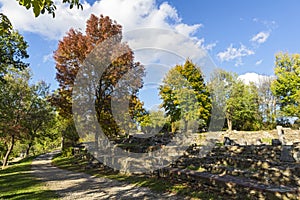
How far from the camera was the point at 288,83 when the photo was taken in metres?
29.7

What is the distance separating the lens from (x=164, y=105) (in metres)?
30.2

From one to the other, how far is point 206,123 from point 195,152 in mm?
17666

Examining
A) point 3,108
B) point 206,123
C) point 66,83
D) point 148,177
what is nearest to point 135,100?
point 66,83

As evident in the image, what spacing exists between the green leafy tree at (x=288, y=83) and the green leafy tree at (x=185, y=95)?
1010 centimetres

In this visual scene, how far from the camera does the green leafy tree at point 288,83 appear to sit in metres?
28.4

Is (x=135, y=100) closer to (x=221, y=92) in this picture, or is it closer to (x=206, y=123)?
(x=206, y=123)

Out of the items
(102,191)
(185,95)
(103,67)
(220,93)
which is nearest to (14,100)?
(103,67)

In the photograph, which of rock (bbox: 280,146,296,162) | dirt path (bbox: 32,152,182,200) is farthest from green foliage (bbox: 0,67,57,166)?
rock (bbox: 280,146,296,162)

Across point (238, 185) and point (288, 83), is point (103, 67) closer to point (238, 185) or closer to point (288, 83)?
point (238, 185)

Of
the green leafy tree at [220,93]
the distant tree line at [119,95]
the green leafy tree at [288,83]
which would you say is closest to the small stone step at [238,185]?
the distant tree line at [119,95]

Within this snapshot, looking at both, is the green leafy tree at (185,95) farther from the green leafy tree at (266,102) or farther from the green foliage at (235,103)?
the green leafy tree at (266,102)

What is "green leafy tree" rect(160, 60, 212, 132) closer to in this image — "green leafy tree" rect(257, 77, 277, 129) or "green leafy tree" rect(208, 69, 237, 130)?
"green leafy tree" rect(208, 69, 237, 130)

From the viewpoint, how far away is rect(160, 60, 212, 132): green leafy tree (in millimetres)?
28750

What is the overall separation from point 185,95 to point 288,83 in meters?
14.6
